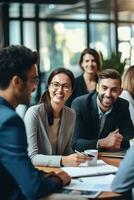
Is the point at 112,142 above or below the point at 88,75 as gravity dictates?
below

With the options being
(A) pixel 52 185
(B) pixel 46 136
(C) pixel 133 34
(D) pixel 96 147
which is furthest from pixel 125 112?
(C) pixel 133 34

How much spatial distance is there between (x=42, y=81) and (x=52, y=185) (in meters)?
7.26

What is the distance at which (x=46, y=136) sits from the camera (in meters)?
3.03

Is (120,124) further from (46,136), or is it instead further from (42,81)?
(42,81)

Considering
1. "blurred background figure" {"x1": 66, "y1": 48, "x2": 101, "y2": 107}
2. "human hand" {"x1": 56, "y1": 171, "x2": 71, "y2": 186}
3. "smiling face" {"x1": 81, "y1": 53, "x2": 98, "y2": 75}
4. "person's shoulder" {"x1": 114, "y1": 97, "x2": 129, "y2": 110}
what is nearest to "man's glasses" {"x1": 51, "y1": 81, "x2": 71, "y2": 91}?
"person's shoulder" {"x1": 114, "y1": 97, "x2": 129, "y2": 110}

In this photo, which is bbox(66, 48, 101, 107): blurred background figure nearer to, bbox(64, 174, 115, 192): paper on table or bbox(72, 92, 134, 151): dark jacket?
bbox(72, 92, 134, 151): dark jacket

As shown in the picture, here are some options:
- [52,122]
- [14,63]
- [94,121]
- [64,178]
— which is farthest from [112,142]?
[14,63]

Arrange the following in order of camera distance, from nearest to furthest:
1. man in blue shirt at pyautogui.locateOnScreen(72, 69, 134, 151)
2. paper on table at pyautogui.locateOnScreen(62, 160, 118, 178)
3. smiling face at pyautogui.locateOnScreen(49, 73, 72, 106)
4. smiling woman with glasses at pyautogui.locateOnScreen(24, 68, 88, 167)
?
paper on table at pyautogui.locateOnScreen(62, 160, 118, 178)
smiling woman with glasses at pyautogui.locateOnScreen(24, 68, 88, 167)
smiling face at pyautogui.locateOnScreen(49, 73, 72, 106)
man in blue shirt at pyautogui.locateOnScreen(72, 69, 134, 151)

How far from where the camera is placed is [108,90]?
3457 millimetres

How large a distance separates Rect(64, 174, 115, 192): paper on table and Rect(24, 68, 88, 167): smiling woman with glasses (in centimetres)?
46

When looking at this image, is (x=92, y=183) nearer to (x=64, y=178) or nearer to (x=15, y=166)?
(x=64, y=178)

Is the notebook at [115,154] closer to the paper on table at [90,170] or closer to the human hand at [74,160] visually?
the paper on table at [90,170]

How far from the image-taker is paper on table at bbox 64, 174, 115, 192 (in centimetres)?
222

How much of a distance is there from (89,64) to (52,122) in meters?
2.15
